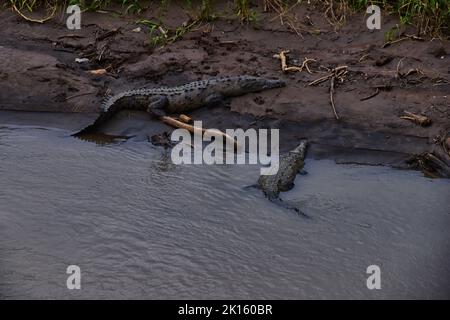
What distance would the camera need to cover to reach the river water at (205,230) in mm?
5492

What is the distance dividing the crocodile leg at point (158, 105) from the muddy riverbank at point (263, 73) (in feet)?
0.40

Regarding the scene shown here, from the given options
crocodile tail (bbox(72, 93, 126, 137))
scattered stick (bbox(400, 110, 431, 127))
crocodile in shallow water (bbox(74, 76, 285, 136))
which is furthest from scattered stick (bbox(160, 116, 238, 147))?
scattered stick (bbox(400, 110, 431, 127))

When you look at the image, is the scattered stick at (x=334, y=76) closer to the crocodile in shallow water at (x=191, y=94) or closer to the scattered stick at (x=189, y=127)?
the crocodile in shallow water at (x=191, y=94)

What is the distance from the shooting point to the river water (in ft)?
18.0

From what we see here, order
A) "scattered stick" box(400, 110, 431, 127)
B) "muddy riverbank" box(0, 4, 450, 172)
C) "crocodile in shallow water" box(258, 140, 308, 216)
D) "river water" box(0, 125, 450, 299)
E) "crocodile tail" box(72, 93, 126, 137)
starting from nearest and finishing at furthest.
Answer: "river water" box(0, 125, 450, 299)
"crocodile in shallow water" box(258, 140, 308, 216)
"scattered stick" box(400, 110, 431, 127)
"muddy riverbank" box(0, 4, 450, 172)
"crocodile tail" box(72, 93, 126, 137)

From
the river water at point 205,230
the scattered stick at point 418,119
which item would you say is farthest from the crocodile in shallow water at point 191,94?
the scattered stick at point 418,119

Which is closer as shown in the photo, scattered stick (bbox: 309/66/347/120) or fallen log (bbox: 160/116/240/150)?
fallen log (bbox: 160/116/240/150)

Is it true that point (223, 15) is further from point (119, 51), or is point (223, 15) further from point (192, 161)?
point (192, 161)

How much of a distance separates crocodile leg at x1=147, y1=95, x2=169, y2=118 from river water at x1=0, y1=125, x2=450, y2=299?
0.80 m

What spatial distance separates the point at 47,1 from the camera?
10289 millimetres

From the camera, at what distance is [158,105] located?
857 cm

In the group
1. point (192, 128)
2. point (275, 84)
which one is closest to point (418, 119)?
point (275, 84)

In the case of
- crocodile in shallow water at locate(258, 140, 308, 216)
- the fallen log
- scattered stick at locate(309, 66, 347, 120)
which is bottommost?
crocodile in shallow water at locate(258, 140, 308, 216)

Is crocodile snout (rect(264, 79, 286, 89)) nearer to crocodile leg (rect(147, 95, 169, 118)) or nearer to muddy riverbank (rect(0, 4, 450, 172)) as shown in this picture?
Answer: muddy riverbank (rect(0, 4, 450, 172))
